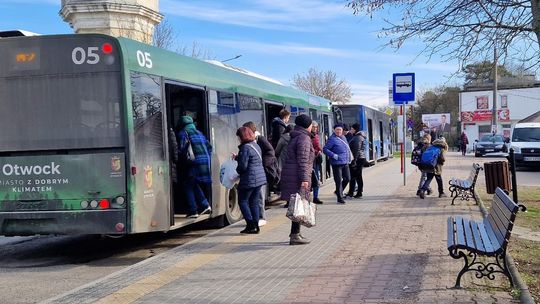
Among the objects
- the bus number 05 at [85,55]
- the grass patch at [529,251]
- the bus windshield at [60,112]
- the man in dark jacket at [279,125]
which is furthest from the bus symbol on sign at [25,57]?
the grass patch at [529,251]

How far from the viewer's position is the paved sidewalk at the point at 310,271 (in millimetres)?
5566

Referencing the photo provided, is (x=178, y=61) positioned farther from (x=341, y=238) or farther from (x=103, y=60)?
(x=341, y=238)

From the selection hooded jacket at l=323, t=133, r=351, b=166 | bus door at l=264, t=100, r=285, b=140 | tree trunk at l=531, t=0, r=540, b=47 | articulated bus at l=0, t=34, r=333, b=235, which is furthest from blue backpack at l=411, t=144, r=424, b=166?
articulated bus at l=0, t=34, r=333, b=235

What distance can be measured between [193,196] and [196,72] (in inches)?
81.9

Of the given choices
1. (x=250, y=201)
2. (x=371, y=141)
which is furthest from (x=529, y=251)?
(x=371, y=141)

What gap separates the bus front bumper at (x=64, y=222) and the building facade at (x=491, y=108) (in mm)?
59905

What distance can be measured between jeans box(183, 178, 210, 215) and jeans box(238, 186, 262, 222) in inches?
27.6

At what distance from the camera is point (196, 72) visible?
955 centimetres

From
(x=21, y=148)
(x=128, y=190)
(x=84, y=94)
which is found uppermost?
(x=84, y=94)

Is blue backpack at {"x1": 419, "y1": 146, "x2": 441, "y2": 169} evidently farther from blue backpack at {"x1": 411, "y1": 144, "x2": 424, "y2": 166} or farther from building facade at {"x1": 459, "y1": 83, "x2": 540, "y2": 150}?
building facade at {"x1": 459, "y1": 83, "x2": 540, "y2": 150}

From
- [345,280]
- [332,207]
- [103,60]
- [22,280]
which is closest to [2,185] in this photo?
[22,280]

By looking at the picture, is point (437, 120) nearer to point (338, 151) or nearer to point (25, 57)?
point (338, 151)

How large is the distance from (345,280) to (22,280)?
13.3 ft

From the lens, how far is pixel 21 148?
7691mm
